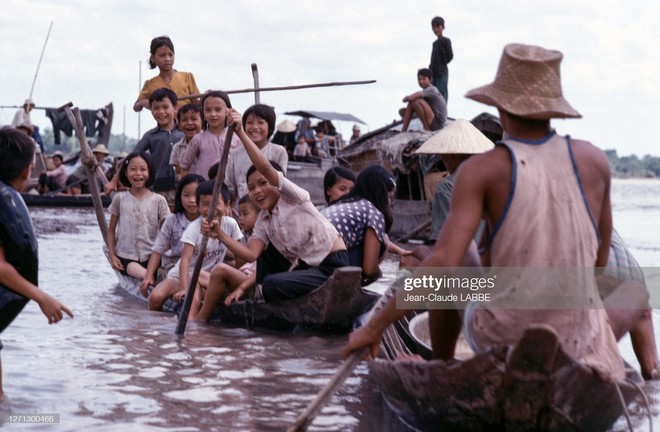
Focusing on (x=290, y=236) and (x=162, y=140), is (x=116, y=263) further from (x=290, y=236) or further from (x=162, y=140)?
(x=290, y=236)

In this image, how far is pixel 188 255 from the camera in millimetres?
6609

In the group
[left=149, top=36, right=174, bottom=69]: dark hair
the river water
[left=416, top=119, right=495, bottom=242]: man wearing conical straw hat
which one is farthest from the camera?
[left=149, top=36, right=174, bottom=69]: dark hair

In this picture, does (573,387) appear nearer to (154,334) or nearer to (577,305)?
(577,305)

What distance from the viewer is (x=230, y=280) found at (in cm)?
633

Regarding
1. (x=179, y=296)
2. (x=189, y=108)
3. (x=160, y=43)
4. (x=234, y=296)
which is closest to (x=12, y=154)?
(x=234, y=296)

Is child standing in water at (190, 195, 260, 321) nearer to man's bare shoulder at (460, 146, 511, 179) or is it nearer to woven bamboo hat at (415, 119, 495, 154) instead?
woven bamboo hat at (415, 119, 495, 154)

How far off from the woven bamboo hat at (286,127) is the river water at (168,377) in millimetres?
17110

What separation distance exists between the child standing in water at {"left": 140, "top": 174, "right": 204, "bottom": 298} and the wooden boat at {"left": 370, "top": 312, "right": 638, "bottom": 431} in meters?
3.65

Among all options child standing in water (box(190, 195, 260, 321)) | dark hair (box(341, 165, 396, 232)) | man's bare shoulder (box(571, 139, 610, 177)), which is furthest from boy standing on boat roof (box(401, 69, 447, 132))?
man's bare shoulder (box(571, 139, 610, 177))

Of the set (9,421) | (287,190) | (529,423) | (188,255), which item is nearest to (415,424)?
(529,423)

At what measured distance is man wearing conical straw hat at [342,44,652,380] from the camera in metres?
3.05

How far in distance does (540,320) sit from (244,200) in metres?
3.73

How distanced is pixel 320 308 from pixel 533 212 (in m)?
2.96

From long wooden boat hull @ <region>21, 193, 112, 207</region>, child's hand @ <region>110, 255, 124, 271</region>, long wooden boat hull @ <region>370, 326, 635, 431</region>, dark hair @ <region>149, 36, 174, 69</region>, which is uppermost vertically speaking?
dark hair @ <region>149, 36, 174, 69</region>
